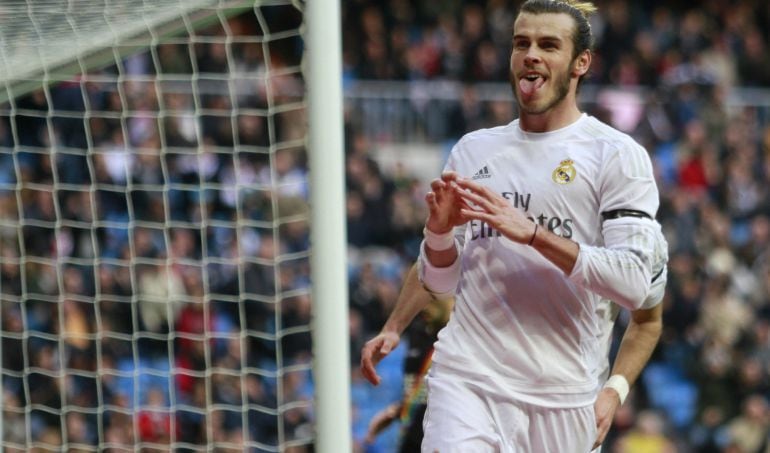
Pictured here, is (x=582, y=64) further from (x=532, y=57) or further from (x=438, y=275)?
(x=438, y=275)

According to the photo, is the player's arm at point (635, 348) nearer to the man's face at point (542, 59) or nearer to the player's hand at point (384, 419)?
the man's face at point (542, 59)

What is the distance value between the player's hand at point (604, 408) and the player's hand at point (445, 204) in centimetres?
78

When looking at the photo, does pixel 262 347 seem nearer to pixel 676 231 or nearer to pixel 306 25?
pixel 676 231

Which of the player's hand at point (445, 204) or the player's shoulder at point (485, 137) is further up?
the player's shoulder at point (485, 137)

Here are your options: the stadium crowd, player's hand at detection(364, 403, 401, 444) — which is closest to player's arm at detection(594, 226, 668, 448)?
player's hand at detection(364, 403, 401, 444)

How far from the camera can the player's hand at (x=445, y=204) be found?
4.56 meters

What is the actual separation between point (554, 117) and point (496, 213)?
1.86 feet

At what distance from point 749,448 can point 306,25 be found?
999 cm

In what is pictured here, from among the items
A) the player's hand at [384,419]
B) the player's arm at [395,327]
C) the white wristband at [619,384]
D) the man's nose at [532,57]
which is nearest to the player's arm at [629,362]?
the white wristband at [619,384]

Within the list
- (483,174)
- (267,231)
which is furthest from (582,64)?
(267,231)

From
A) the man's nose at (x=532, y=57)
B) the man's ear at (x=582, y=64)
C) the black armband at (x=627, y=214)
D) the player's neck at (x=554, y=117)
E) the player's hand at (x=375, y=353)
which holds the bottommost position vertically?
the player's hand at (x=375, y=353)

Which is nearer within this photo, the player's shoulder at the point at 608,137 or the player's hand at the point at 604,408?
the player's shoulder at the point at 608,137

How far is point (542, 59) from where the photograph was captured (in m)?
4.73

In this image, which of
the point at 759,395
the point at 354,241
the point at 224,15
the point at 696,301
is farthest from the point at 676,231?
the point at 224,15
